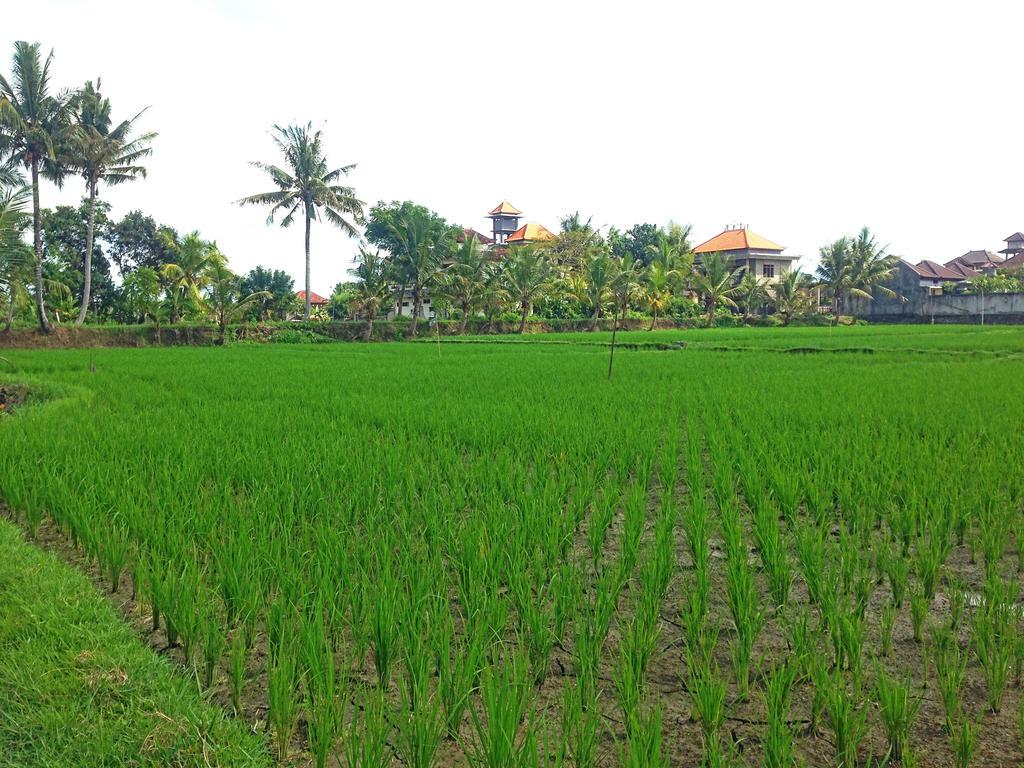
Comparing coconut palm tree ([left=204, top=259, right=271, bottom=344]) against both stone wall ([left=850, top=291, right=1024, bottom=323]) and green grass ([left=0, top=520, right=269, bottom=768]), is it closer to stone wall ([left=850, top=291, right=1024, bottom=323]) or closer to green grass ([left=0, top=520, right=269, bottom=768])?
green grass ([left=0, top=520, right=269, bottom=768])

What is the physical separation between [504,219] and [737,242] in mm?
15052

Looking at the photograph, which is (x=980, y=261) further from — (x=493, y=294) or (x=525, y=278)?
(x=493, y=294)

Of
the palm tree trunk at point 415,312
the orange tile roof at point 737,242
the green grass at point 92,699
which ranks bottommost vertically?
the green grass at point 92,699

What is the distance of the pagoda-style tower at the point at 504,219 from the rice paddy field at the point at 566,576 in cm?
4322

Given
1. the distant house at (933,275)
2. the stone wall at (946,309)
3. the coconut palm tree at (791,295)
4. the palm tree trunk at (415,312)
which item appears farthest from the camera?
the distant house at (933,275)

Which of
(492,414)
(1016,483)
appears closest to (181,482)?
(492,414)

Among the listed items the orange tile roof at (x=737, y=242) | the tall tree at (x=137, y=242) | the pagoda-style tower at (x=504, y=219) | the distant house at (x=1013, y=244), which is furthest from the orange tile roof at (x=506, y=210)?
the distant house at (x=1013, y=244)

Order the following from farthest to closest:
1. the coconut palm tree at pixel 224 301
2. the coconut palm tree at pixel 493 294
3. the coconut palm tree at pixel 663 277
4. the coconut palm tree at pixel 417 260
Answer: the coconut palm tree at pixel 663 277 < the coconut palm tree at pixel 493 294 < the coconut palm tree at pixel 417 260 < the coconut palm tree at pixel 224 301

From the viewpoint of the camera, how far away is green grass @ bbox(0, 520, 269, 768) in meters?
1.60

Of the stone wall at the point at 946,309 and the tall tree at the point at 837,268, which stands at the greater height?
the tall tree at the point at 837,268

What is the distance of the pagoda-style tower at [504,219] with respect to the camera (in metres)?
47.9

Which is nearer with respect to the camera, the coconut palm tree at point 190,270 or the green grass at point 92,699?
the green grass at point 92,699

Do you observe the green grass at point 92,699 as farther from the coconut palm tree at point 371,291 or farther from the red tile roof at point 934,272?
the red tile roof at point 934,272

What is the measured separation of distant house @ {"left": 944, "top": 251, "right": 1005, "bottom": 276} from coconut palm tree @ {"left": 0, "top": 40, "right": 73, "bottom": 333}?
48.5 metres
